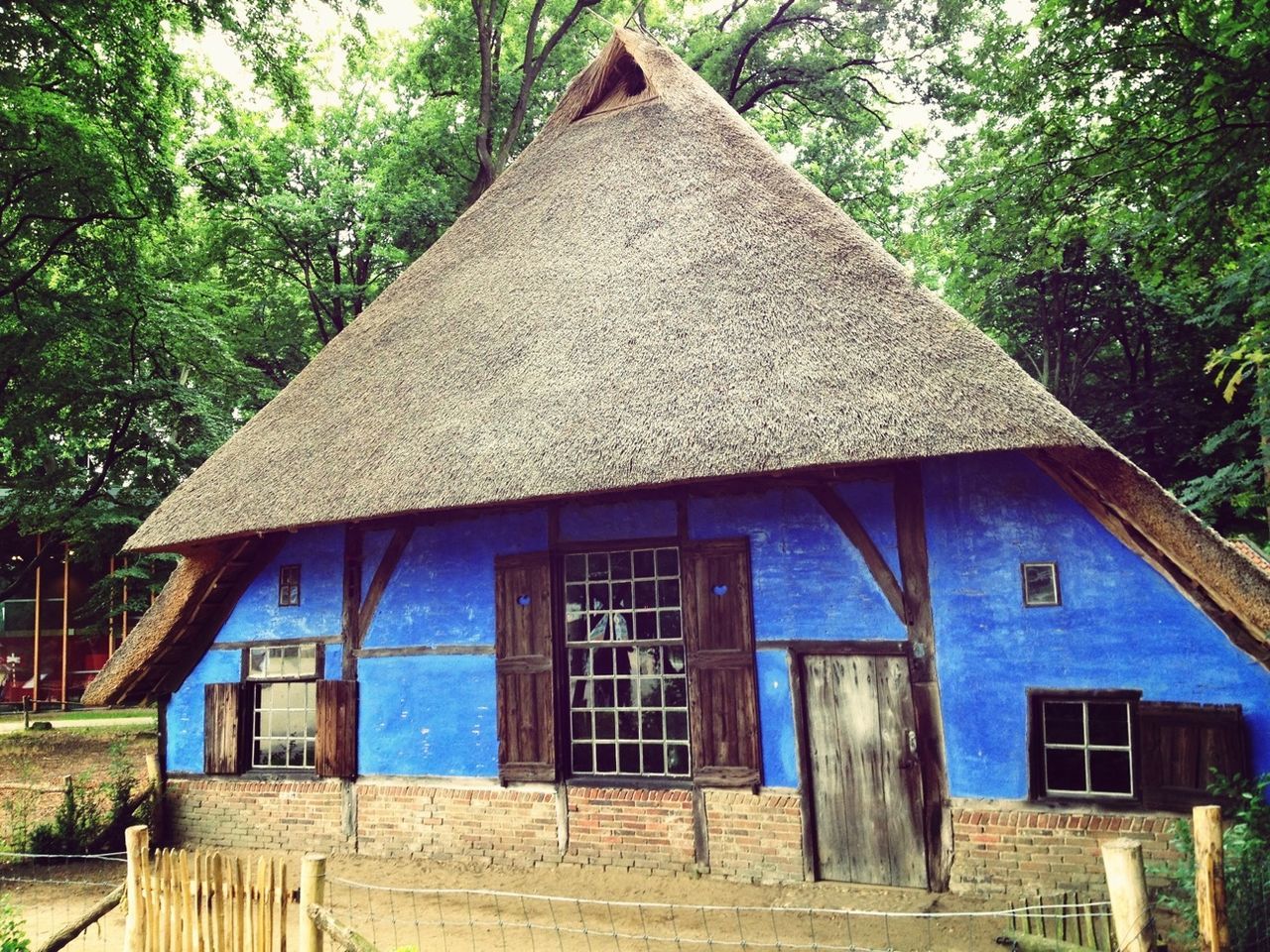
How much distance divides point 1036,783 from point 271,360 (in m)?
15.3

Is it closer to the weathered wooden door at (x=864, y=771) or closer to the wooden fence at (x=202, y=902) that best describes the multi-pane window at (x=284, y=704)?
the wooden fence at (x=202, y=902)

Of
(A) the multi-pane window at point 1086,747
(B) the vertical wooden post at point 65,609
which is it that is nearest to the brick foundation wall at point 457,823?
(A) the multi-pane window at point 1086,747

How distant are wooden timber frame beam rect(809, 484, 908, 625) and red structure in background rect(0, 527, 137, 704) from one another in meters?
17.0

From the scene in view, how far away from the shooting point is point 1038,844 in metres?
5.58

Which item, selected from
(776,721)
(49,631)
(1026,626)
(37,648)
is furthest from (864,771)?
(49,631)

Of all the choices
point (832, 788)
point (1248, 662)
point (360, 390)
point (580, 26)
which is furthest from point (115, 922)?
point (580, 26)

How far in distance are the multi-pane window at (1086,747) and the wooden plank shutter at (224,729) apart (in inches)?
268

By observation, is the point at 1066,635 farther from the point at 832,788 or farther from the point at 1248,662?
the point at 832,788

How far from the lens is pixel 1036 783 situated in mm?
5656

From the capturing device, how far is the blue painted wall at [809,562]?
6176mm

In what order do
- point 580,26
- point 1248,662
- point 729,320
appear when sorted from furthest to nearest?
point 580,26, point 729,320, point 1248,662

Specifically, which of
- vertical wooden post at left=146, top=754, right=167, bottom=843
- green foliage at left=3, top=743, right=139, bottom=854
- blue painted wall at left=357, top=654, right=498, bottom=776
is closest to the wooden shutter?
blue painted wall at left=357, top=654, right=498, bottom=776

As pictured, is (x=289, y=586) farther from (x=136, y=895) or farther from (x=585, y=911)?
(x=585, y=911)

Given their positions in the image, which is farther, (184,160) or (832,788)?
(184,160)
